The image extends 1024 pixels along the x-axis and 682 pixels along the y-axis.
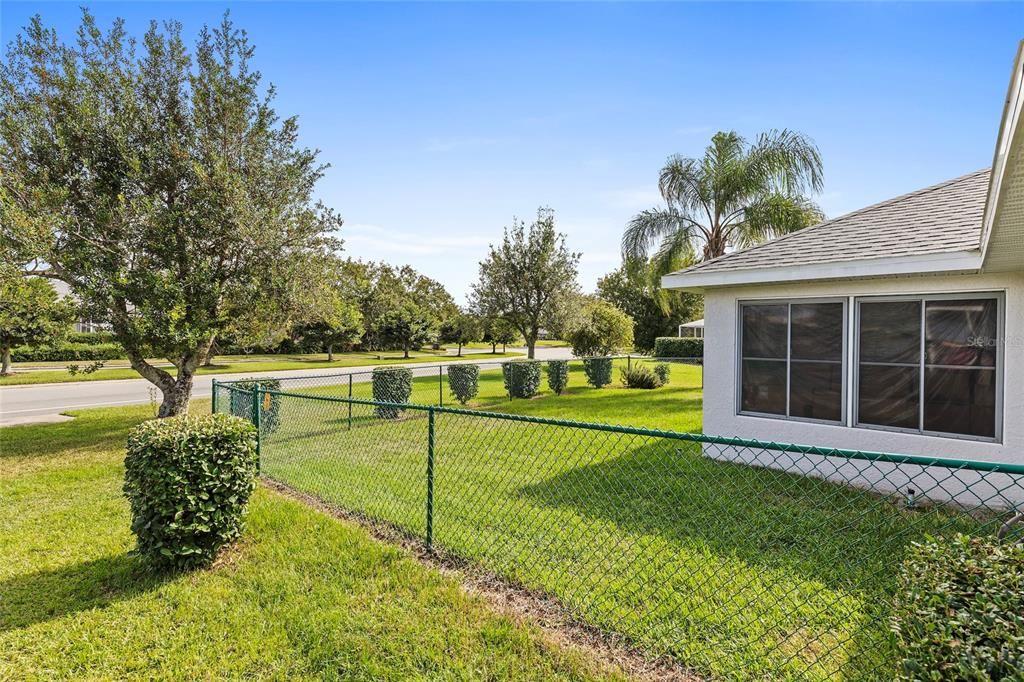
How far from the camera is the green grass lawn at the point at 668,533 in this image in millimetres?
2869

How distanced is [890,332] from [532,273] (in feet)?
58.3

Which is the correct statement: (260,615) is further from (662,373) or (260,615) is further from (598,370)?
(662,373)

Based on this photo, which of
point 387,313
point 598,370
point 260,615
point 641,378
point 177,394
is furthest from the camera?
point 387,313

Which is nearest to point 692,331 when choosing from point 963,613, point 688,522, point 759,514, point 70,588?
point 759,514

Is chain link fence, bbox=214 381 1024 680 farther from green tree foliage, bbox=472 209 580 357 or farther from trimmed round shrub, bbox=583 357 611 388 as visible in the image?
green tree foliage, bbox=472 209 580 357

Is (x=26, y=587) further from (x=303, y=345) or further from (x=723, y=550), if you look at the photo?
(x=303, y=345)

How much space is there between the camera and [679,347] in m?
29.3

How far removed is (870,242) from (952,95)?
3725 millimetres

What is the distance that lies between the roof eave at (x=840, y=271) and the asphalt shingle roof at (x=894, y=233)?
0.08 meters

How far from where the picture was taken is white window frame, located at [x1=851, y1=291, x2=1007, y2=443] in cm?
502

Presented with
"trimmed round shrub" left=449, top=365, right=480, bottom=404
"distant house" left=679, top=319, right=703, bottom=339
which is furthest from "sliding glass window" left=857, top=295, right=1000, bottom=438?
"distant house" left=679, top=319, right=703, bottom=339

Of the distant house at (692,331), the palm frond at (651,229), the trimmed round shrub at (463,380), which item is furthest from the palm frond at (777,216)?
the distant house at (692,331)

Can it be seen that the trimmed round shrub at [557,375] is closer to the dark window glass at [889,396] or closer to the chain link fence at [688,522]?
the chain link fence at [688,522]

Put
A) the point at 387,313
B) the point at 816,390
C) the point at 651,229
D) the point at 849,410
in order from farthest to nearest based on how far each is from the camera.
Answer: the point at 387,313 < the point at 651,229 < the point at 816,390 < the point at 849,410
